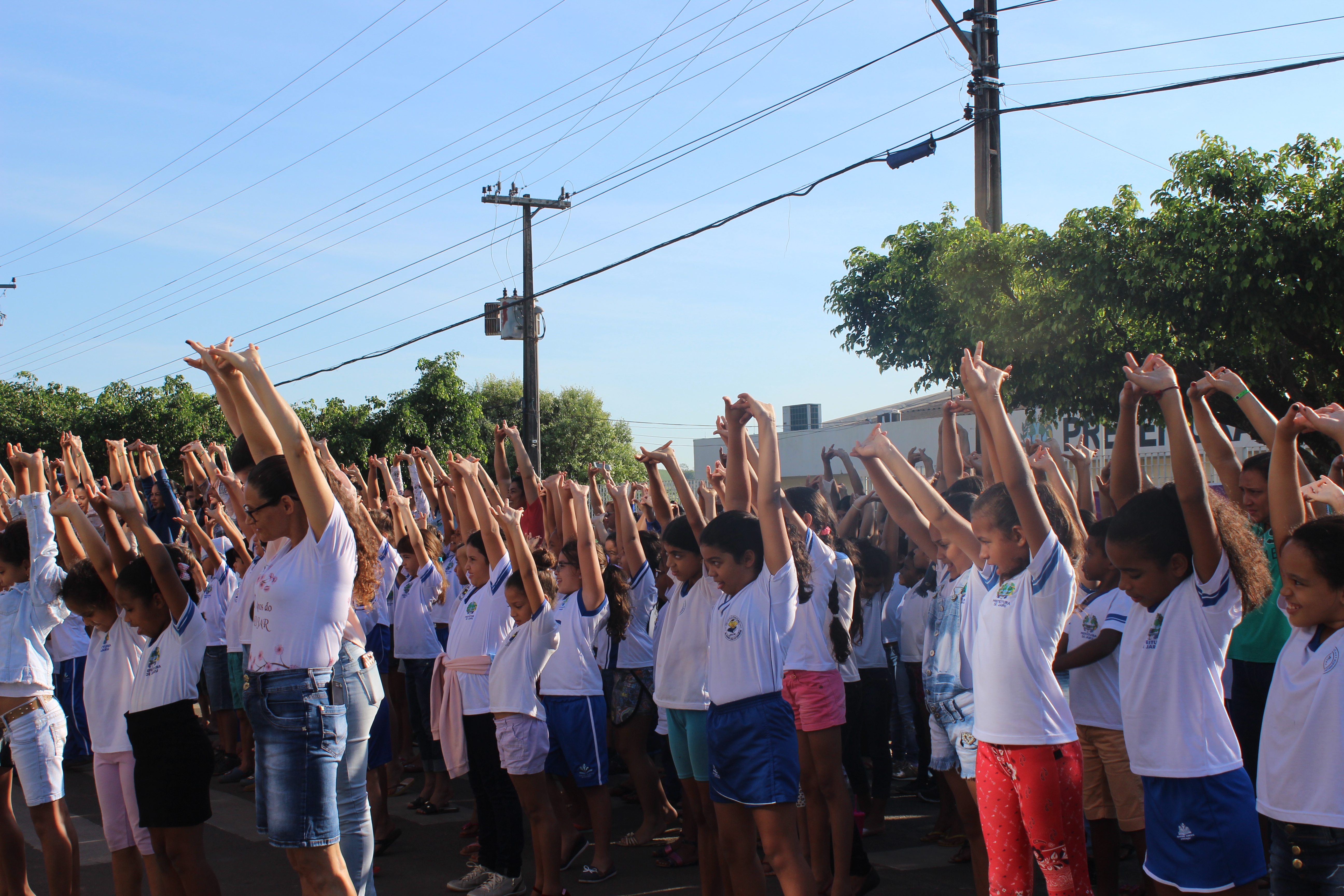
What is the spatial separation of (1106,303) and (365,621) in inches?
409

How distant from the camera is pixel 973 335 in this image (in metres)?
14.4

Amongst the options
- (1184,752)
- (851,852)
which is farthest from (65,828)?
(1184,752)

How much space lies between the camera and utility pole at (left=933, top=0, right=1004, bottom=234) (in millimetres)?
11422

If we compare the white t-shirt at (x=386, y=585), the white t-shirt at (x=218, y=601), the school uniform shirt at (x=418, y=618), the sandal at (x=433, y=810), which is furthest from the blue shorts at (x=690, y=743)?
the white t-shirt at (x=218, y=601)

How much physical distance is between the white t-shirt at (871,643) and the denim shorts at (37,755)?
13.9ft

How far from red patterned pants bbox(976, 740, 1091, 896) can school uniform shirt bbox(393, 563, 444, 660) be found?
4.74 m

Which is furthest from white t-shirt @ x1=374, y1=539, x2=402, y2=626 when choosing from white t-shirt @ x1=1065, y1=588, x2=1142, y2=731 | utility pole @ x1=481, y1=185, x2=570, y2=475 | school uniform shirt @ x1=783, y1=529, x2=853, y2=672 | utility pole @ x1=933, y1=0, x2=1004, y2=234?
utility pole @ x1=481, y1=185, x2=570, y2=475

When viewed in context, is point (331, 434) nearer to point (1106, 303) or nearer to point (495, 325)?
point (495, 325)

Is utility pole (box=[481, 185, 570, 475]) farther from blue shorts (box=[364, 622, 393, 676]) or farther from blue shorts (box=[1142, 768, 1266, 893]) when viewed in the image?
blue shorts (box=[1142, 768, 1266, 893])

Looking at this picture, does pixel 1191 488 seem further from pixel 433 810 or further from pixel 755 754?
pixel 433 810

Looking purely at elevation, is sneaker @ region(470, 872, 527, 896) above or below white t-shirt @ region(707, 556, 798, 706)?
below

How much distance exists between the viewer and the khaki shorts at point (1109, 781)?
4559mm

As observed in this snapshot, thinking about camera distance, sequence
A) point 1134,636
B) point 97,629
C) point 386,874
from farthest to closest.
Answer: point 386,874, point 97,629, point 1134,636

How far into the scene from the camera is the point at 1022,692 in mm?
3551
